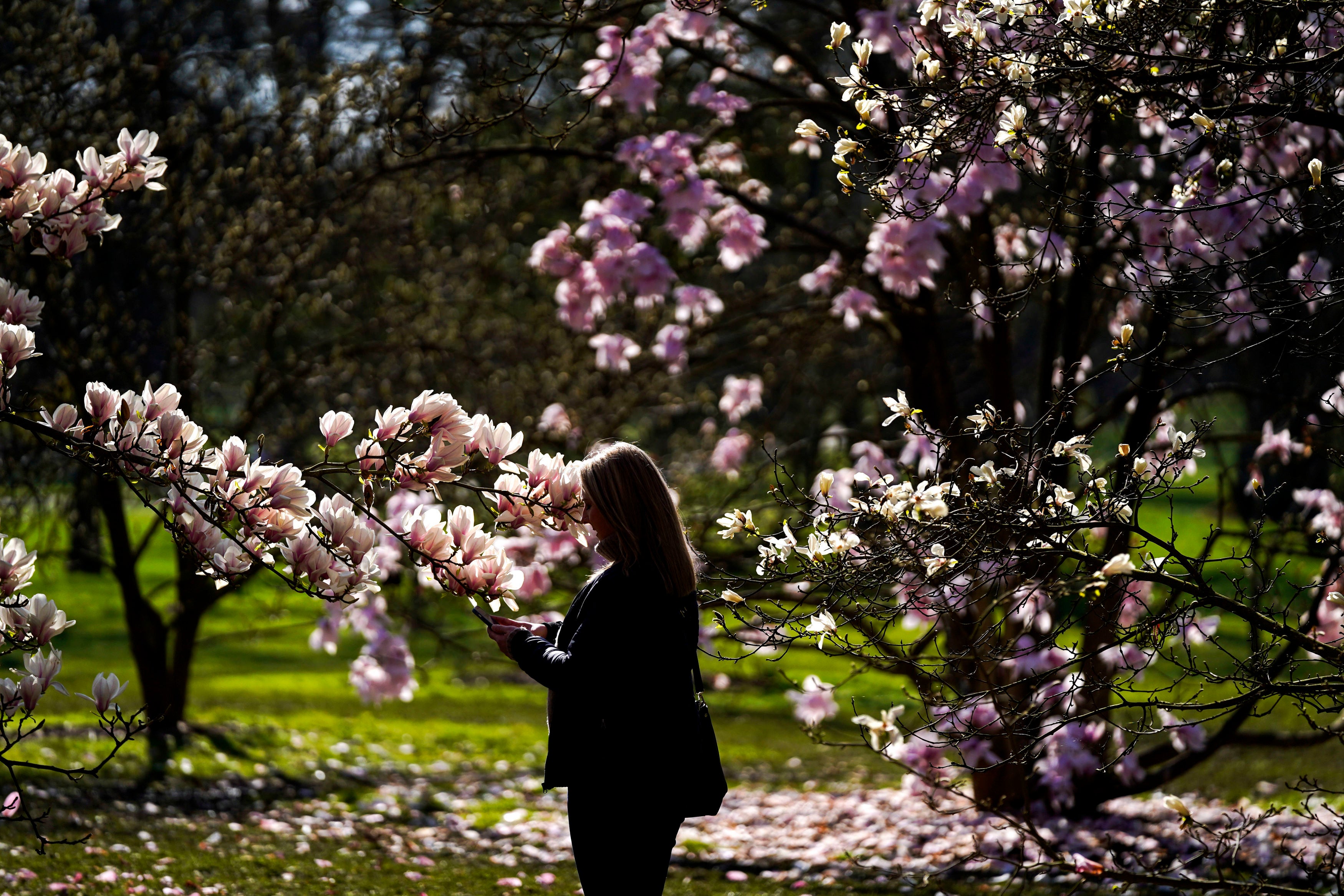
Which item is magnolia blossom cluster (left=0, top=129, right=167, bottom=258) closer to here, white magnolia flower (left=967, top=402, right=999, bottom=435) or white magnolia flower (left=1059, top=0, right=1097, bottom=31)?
white magnolia flower (left=967, top=402, right=999, bottom=435)

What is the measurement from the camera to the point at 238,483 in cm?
264

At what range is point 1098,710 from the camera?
2816 millimetres

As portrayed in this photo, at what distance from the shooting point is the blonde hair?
307cm

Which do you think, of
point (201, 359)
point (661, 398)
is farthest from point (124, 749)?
point (661, 398)

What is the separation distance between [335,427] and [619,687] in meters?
0.96

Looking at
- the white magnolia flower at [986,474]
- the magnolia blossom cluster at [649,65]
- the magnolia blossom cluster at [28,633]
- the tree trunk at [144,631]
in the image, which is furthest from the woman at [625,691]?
the tree trunk at [144,631]

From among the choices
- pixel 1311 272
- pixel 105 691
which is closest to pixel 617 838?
pixel 105 691

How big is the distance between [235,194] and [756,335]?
445cm

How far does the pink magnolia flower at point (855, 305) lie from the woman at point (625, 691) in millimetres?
3800

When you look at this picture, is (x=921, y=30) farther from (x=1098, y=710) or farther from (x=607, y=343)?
(x=1098, y=710)

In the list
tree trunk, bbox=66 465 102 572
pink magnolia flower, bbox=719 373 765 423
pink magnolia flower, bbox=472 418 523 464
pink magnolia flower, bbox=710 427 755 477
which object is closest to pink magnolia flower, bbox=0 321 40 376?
pink magnolia flower, bbox=472 418 523 464

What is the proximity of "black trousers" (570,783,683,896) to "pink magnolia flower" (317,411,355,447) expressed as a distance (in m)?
1.07

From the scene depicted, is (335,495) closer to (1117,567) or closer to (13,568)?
(13,568)

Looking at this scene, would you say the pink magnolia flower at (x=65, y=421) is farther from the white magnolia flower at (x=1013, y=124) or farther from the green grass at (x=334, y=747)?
the white magnolia flower at (x=1013, y=124)
